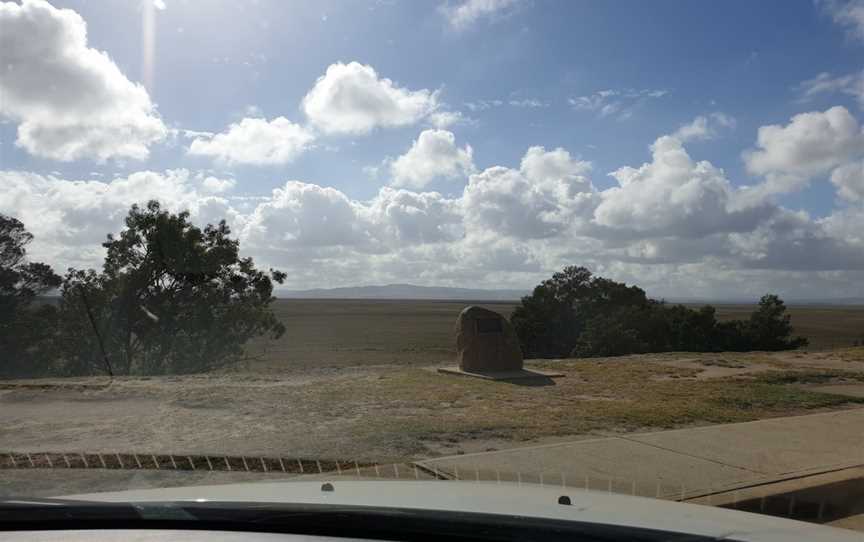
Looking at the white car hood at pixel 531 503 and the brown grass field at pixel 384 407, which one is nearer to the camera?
the white car hood at pixel 531 503

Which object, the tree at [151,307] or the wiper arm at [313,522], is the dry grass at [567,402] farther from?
the tree at [151,307]

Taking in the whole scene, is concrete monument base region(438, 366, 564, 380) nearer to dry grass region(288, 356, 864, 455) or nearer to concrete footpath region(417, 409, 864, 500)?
dry grass region(288, 356, 864, 455)

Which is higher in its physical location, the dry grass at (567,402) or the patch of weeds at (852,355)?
the patch of weeds at (852,355)

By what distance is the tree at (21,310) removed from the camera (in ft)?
73.9

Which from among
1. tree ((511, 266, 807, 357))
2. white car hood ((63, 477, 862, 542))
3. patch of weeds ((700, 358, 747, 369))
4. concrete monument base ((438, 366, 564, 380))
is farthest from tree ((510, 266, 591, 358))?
white car hood ((63, 477, 862, 542))

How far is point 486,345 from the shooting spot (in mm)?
15820

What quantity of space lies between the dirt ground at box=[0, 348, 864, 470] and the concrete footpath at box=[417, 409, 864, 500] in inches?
28.6

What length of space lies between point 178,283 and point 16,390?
461 inches

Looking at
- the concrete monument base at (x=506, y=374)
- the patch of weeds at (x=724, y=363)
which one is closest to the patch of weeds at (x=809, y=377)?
the patch of weeds at (x=724, y=363)

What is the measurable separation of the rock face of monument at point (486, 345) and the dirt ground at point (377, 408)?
3.05ft

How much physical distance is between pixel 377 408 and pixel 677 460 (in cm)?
442

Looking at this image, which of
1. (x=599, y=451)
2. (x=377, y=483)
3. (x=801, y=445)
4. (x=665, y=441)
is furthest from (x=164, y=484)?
(x=801, y=445)

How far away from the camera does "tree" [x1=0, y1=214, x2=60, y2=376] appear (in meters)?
22.5

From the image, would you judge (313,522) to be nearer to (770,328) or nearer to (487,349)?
(487,349)
